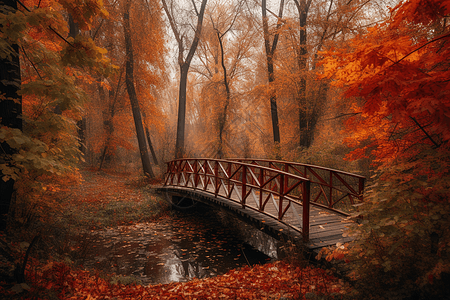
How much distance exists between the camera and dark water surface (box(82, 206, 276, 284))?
528cm

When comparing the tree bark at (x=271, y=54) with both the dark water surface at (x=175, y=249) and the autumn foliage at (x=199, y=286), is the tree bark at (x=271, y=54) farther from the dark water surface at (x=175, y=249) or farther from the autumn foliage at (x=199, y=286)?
the autumn foliage at (x=199, y=286)

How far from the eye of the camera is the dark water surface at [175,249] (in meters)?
5.28

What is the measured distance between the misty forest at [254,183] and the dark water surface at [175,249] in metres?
0.05

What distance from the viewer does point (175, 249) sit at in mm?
6496

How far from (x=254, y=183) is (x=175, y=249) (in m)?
2.72

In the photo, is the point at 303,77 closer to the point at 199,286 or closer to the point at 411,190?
the point at 411,190

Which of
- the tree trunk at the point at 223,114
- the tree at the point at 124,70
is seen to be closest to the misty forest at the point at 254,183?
the tree at the point at 124,70

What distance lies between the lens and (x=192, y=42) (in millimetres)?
14227

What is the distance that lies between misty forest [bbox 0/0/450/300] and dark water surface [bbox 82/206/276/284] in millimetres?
55

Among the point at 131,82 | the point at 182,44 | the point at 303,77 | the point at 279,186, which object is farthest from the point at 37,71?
the point at 182,44

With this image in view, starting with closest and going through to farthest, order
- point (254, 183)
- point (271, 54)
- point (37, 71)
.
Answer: point (37, 71) → point (254, 183) → point (271, 54)

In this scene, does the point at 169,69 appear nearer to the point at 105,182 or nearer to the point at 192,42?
the point at 192,42

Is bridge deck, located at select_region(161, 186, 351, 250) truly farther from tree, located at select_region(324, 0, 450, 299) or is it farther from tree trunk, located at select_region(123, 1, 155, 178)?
tree trunk, located at select_region(123, 1, 155, 178)

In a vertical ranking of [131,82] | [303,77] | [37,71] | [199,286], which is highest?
[131,82]
